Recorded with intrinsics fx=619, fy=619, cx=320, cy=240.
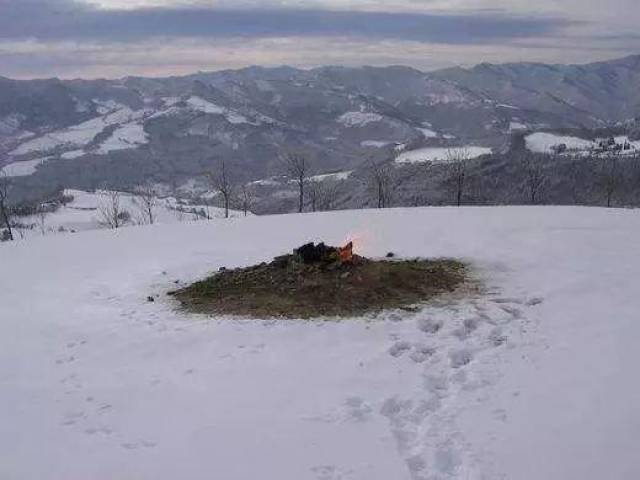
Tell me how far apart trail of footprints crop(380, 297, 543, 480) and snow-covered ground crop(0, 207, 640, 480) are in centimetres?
4

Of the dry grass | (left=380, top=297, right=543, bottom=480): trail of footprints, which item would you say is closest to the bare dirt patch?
the dry grass

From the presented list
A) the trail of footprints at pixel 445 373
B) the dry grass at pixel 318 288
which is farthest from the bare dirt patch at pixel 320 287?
the trail of footprints at pixel 445 373

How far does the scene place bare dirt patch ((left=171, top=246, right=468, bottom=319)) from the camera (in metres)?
16.7

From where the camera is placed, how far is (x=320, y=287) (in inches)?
694

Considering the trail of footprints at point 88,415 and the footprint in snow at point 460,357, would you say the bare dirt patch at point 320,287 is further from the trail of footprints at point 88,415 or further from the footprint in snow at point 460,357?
the trail of footprints at point 88,415

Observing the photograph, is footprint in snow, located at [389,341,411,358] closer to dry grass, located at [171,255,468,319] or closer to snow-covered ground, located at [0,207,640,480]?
snow-covered ground, located at [0,207,640,480]

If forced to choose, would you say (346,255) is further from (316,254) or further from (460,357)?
(460,357)

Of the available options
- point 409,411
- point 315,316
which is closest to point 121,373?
point 315,316

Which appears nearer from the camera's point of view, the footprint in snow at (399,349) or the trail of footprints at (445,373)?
the trail of footprints at (445,373)

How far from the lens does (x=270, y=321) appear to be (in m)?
15.9

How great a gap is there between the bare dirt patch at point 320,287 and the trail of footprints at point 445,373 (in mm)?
1609

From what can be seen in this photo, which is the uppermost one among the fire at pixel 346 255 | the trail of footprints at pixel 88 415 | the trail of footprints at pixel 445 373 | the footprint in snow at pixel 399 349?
the fire at pixel 346 255

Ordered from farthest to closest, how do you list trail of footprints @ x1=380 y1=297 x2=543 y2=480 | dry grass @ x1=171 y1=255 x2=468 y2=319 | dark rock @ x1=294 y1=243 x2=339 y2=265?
1. dark rock @ x1=294 y1=243 x2=339 y2=265
2. dry grass @ x1=171 y1=255 x2=468 y2=319
3. trail of footprints @ x1=380 y1=297 x2=543 y2=480

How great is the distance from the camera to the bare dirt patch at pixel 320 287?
54.7ft
